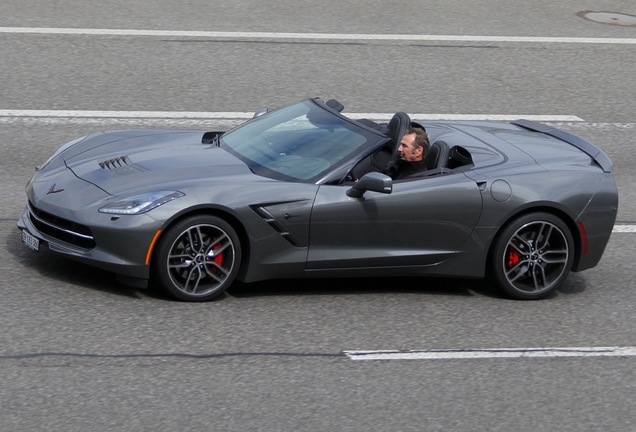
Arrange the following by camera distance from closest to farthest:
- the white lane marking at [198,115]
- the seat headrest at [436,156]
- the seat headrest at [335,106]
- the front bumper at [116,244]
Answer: the front bumper at [116,244], the seat headrest at [436,156], the seat headrest at [335,106], the white lane marking at [198,115]

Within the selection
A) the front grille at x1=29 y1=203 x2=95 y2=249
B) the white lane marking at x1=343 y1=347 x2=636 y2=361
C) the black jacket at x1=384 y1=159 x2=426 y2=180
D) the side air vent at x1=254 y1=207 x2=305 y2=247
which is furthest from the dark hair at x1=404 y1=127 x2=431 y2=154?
the front grille at x1=29 y1=203 x2=95 y2=249

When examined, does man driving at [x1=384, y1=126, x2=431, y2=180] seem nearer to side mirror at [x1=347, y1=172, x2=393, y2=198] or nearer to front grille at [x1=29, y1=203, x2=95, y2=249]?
side mirror at [x1=347, y1=172, x2=393, y2=198]

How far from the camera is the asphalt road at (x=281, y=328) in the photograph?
5191 mm

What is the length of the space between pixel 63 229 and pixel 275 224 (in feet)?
4.51

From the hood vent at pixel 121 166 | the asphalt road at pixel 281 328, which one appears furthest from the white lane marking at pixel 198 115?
the hood vent at pixel 121 166

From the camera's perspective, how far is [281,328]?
20.5 feet

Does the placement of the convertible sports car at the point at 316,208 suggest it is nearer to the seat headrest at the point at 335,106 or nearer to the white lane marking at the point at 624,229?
the seat headrest at the point at 335,106

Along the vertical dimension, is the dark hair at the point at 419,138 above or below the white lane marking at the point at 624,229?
above

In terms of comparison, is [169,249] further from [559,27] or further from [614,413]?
[559,27]

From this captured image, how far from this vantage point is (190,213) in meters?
6.36

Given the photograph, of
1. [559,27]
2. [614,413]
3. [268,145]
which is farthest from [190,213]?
[559,27]

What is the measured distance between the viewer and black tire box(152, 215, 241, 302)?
6316 millimetres

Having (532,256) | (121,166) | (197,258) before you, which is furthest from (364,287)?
(121,166)

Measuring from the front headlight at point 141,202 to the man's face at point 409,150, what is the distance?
1.63 m
